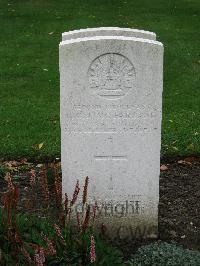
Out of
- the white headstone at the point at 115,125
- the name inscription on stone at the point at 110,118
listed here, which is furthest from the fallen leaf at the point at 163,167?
the name inscription on stone at the point at 110,118

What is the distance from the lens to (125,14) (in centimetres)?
1681

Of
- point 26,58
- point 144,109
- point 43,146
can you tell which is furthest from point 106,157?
point 26,58

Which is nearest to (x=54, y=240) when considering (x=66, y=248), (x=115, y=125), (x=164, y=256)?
(x=66, y=248)

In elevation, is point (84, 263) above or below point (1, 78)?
below

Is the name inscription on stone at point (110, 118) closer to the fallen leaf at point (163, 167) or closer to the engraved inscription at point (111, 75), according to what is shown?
the engraved inscription at point (111, 75)

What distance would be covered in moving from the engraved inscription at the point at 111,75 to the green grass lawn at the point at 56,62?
2.21 metres

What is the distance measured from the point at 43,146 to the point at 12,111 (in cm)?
160

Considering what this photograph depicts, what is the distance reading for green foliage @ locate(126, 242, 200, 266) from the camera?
4.35 metres

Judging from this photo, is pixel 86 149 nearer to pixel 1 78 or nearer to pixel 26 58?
pixel 1 78

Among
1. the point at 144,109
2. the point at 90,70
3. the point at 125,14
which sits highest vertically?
the point at 125,14

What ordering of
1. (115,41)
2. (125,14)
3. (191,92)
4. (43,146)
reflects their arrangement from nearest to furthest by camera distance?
(115,41) → (43,146) → (191,92) → (125,14)

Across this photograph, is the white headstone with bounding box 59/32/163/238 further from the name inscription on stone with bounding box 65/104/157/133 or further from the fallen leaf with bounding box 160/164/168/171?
the fallen leaf with bounding box 160/164/168/171

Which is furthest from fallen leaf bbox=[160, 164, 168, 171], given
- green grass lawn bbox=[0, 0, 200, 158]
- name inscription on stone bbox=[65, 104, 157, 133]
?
name inscription on stone bbox=[65, 104, 157, 133]

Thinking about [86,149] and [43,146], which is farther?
[43,146]
